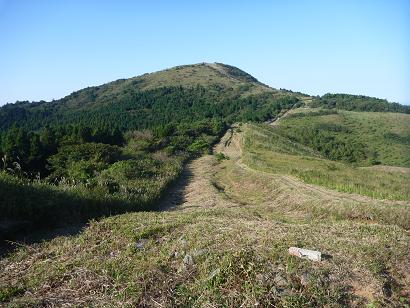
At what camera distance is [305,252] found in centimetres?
710

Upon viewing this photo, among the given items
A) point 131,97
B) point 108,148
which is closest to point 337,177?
point 108,148

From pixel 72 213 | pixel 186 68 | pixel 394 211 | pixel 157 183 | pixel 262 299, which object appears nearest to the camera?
pixel 262 299

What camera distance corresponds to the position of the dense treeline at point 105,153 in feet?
35.7

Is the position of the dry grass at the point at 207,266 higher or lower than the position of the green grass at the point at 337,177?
higher

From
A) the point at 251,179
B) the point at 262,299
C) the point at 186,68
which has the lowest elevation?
the point at 251,179

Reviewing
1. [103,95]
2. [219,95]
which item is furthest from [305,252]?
[103,95]

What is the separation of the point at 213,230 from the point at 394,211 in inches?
301

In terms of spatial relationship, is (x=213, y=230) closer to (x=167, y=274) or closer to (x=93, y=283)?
(x=167, y=274)

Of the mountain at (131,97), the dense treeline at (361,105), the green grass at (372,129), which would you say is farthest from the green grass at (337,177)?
the dense treeline at (361,105)

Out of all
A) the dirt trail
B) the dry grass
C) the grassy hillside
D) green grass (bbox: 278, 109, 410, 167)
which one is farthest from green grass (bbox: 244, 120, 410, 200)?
green grass (bbox: 278, 109, 410, 167)

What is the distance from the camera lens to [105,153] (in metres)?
29.2

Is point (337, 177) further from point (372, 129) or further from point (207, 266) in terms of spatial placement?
point (372, 129)

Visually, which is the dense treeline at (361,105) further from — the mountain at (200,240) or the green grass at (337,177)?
the mountain at (200,240)

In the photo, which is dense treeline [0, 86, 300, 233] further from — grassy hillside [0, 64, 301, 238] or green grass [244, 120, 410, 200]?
green grass [244, 120, 410, 200]
